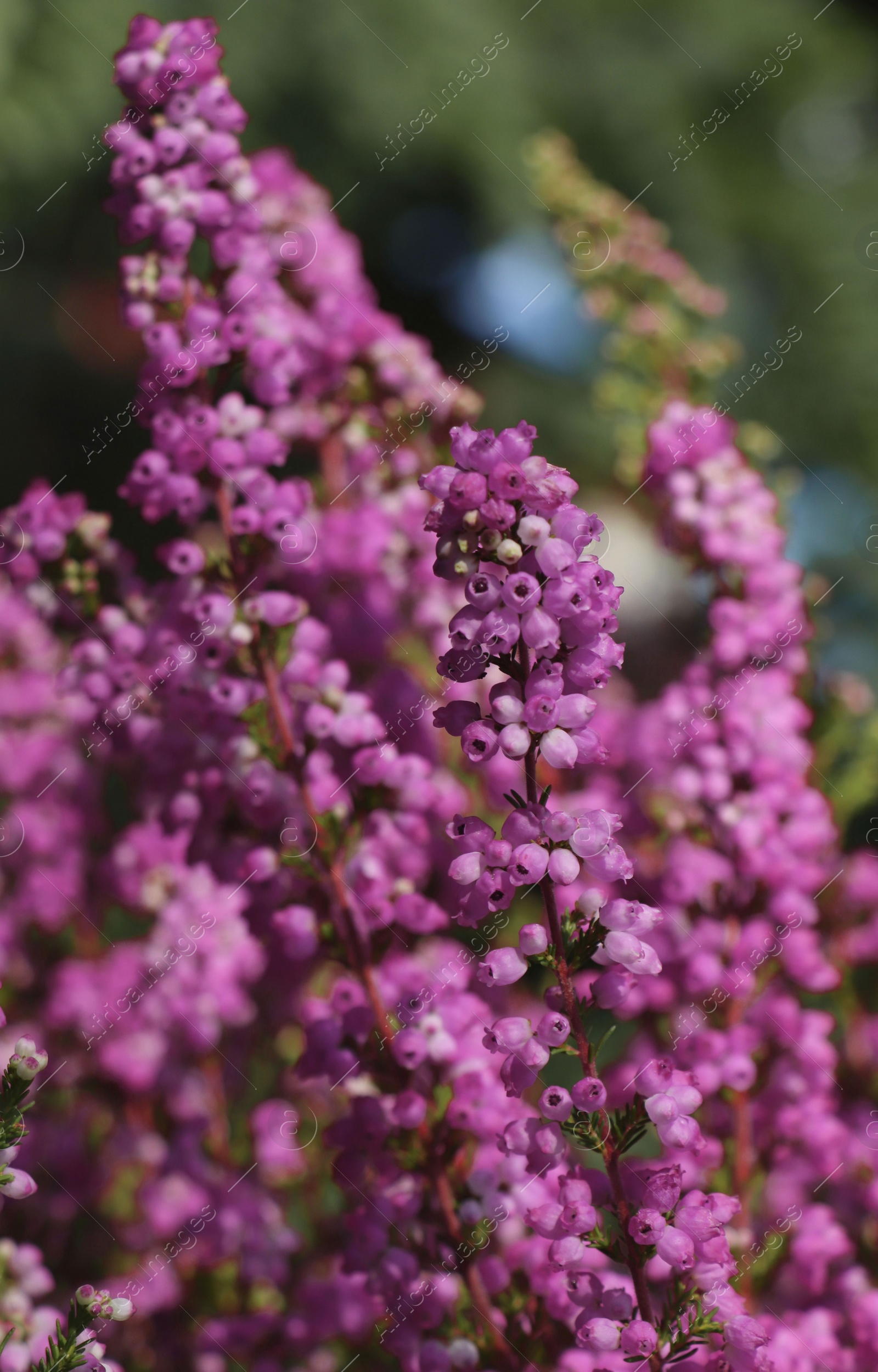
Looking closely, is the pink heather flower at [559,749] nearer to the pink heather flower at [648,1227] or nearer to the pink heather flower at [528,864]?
the pink heather flower at [528,864]

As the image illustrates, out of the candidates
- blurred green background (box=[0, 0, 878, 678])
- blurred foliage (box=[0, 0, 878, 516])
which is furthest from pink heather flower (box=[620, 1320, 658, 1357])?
blurred foliage (box=[0, 0, 878, 516])

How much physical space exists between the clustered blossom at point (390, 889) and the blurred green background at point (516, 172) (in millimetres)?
931

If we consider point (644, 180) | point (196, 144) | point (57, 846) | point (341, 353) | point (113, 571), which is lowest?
point (57, 846)

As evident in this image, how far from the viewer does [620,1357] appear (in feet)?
1.59

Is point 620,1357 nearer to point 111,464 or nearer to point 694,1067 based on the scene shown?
point 694,1067

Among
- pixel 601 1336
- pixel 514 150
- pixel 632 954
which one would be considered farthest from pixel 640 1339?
pixel 514 150

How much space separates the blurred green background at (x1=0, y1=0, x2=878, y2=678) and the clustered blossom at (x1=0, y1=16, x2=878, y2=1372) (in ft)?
3.05

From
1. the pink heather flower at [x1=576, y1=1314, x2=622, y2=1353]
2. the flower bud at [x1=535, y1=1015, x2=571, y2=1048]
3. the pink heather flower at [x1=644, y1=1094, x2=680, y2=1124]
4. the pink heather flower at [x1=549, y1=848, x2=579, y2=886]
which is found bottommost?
the pink heather flower at [x1=576, y1=1314, x2=622, y2=1353]

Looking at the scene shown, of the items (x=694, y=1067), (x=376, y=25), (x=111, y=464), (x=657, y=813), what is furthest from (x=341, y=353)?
(x=111, y=464)

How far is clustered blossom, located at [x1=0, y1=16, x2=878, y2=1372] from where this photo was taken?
44cm

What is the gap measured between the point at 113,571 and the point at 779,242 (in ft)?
7.65

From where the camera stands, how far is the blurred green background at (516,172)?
2.00 metres

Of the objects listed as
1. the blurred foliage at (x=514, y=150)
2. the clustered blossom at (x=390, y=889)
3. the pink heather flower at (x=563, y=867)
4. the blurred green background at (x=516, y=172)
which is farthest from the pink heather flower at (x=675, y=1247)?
the blurred foliage at (x=514, y=150)

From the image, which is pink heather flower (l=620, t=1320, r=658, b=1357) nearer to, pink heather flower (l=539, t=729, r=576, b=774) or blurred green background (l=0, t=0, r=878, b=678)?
pink heather flower (l=539, t=729, r=576, b=774)
